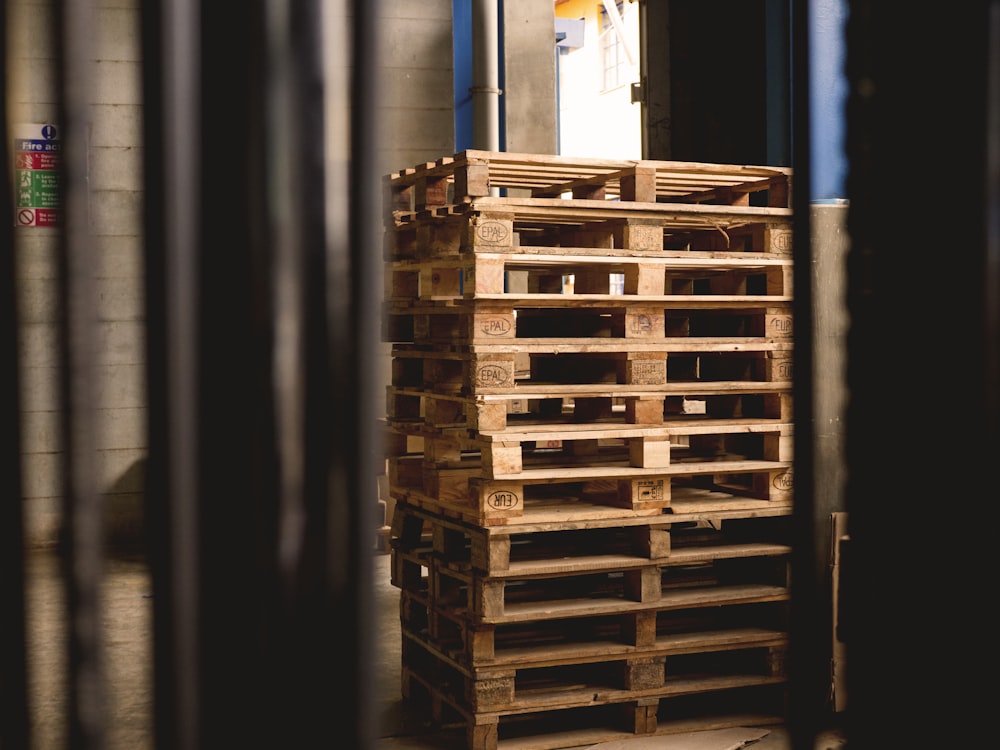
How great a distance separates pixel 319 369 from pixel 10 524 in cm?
39

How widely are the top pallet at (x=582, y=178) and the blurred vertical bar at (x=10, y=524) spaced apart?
123 inches

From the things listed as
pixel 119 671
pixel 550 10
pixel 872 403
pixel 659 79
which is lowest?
pixel 119 671

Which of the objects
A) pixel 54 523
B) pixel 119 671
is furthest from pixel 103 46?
pixel 119 671

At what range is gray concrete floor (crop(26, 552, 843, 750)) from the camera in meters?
4.23

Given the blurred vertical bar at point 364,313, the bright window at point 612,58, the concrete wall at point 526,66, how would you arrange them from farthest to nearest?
the bright window at point 612,58 < the concrete wall at point 526,66 < the blurred vertical bar at point 364,313

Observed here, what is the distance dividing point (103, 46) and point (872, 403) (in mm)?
8013

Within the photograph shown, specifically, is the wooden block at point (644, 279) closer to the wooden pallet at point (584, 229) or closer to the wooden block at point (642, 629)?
the wooden pallet at point (584, 229)

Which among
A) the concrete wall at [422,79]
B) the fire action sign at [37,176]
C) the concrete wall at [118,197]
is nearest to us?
the concrete wall at [118,197]

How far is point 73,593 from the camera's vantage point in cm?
89

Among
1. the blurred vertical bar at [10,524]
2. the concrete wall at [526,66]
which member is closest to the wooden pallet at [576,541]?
the blurred vertical bar at [10,524]

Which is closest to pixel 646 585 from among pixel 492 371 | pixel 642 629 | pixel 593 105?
pixel 642 629

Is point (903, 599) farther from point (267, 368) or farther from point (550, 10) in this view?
point (550, 10)

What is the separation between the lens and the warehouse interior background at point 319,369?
796 mm

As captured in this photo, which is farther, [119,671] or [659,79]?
[659,79]
